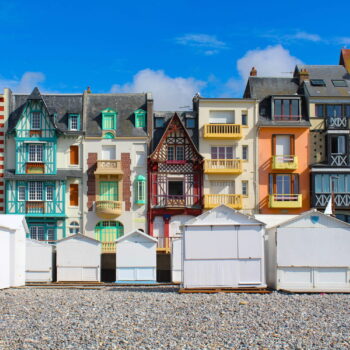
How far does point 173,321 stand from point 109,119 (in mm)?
27027

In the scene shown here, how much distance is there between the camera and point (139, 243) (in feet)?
117

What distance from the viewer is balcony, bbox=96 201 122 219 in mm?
44688

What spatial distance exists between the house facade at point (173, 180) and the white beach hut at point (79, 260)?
9407 millimetres

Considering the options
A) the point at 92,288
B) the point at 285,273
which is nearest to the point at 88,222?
the point at 92,288

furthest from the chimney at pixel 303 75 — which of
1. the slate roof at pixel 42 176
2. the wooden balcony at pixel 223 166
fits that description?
the slate roof at pixel 42 176

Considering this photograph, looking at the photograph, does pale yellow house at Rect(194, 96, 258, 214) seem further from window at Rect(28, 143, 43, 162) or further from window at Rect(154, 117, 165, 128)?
window at Rect(28, 143, 43, 162)

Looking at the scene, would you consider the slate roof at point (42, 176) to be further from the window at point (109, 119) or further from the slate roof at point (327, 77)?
the slate roof at point (327, 77)

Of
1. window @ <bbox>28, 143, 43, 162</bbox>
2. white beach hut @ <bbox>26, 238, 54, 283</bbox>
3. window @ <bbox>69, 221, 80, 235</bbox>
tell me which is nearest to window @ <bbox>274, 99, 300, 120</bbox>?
window @ <bbox>69, 221, 80, 235</bbox>

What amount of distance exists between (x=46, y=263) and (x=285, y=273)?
45.4ft

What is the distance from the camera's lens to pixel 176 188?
46.4 metres

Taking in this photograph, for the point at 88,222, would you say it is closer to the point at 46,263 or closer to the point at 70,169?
the point at 70,169

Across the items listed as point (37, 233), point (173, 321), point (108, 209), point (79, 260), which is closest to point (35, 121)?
point (37, 233)

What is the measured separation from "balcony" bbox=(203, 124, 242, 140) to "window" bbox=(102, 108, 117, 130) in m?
6.22

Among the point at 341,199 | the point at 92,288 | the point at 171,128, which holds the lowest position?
the point at 92,288
